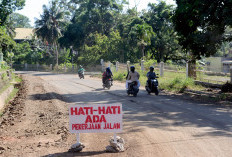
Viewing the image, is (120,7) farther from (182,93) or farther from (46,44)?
(182,93)

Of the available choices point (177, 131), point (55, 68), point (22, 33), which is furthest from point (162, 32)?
point (22, 33)

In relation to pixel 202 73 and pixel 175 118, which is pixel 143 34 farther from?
pixel 175 118

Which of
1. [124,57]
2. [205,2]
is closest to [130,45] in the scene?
[124,57]

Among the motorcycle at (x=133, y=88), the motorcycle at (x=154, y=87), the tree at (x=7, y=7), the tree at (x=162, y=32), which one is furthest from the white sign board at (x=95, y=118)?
the tree at (x=162, y=32)

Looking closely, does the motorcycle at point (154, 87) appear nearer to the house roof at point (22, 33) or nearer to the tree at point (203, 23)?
the tree at point (203, 23)

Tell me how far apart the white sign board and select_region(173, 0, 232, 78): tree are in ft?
32.8

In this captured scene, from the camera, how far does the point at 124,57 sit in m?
47.2

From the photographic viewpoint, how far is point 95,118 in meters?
6.67

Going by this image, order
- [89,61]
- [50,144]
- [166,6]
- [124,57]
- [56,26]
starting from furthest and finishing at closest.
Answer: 1. [56,26]
2. [89,61]
3. [124,57]
4. [166,6]
5. [50,144]

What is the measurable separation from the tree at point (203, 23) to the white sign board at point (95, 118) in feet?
32.8

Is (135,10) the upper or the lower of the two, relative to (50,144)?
upper

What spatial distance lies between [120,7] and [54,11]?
13821 mm

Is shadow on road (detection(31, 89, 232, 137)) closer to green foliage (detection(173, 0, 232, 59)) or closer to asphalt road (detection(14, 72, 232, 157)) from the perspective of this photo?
asphalt road (detection(14, 72, 232, 157))

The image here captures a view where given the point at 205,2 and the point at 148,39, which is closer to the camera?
the point at 205,2
